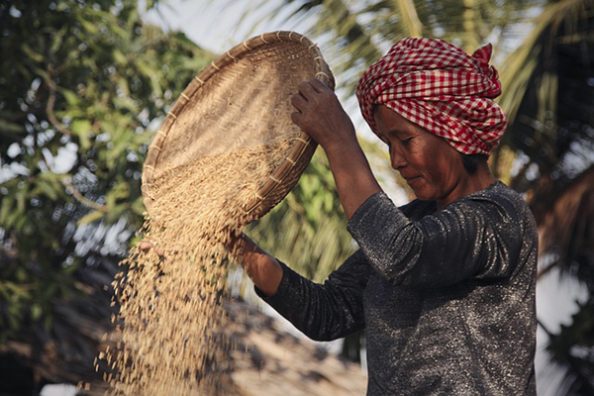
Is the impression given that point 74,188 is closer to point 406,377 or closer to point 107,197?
point 107,197

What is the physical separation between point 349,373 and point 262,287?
10.3 feet

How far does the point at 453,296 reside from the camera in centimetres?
178

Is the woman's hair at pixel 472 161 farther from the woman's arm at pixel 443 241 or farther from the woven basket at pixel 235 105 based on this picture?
the woven basket at pixel 235 105

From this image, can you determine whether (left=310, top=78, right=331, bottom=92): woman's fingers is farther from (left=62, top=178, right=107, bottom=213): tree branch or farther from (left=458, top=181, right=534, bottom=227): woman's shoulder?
(left=62, top=178, right=107, bottom=213): tree branch

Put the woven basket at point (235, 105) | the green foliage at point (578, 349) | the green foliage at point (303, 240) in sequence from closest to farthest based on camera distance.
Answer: the woven basket at point (235, 105) → the green foliage at point (303, 240) → the green foliage at point (578, 349)

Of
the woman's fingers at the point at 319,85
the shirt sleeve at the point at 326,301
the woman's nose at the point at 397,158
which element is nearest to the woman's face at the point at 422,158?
the woman's nose at the point at 397,158

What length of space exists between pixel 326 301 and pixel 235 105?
60cm

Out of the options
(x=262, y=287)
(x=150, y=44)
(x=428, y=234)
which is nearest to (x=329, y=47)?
(x=150, y=44)

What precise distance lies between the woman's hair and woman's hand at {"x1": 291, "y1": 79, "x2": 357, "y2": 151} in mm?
202

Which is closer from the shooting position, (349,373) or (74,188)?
(74,188)

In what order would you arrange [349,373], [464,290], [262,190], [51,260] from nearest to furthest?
[464,290] → [262,190] → [51,260] → [349,373]

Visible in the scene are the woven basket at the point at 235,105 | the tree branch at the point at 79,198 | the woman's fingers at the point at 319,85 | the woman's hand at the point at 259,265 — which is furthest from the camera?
the tree branch at the point at 79,198

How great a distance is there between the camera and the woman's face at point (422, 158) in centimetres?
182

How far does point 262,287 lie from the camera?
82.7 inches
